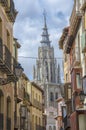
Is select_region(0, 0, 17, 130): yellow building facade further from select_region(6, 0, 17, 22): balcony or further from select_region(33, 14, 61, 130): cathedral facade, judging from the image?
select_region(33, 14, 61, 130): cathedral facade

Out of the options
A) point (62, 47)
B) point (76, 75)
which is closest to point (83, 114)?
point (76, 75)

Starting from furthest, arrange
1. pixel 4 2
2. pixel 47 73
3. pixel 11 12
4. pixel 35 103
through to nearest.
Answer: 1. pixel 47 73
2. pixel 35 103
3. pixel 11 12
4. pixel 4 2

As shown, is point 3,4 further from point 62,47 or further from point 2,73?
point 62,47

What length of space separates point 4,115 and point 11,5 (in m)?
6.04

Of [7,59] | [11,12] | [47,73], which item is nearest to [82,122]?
[11,12]

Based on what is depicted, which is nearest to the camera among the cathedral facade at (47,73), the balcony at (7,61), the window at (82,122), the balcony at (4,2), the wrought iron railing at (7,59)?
the balcony at (7,61)

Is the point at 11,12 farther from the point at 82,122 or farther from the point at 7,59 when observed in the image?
the point at 82,122

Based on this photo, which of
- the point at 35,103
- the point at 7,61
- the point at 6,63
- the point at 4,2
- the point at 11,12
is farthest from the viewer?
the point at 35,103

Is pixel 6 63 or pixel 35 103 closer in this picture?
pixel 6 63

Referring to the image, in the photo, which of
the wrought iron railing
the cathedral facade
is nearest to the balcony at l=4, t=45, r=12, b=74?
the wrought iron railing

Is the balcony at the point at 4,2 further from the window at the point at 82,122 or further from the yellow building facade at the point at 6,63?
the window at the point at 82,122

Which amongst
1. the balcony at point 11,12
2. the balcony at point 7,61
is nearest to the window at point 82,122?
the balcony at point 11,12

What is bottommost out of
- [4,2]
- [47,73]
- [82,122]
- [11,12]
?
[82,122]

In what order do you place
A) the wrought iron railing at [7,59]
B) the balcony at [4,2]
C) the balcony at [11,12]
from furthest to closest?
the balcony at [11,12], the balcony at [4,2], the wrought iron railing at [7,59]
